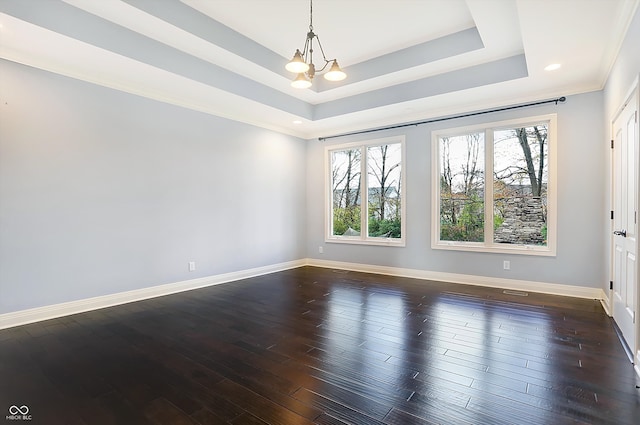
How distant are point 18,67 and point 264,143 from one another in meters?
3.36

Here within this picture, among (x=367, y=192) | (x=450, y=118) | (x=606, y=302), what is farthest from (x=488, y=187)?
(x=367, y=192)

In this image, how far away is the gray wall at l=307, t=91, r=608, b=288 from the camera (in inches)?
164

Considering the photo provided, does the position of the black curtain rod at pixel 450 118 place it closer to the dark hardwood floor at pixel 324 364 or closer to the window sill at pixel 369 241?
the window sill at pixel 369 241

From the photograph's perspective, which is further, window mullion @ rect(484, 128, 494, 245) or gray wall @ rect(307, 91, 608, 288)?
window mullion @ rect(484, 128, 494, 245)

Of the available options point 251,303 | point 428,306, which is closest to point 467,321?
point 428,306

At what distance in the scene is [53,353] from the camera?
2682mm

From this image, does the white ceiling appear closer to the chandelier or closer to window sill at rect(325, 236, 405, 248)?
the chandelier

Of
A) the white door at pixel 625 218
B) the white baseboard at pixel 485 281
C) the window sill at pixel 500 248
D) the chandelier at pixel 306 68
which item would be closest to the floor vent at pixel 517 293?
the white baseboard at pixel 485 281

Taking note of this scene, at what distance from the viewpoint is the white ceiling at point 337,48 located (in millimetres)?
2959

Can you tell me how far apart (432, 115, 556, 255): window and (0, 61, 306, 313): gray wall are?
3144 millimetres

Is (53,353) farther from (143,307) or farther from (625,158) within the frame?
(625,158)

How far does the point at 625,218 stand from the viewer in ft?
9.75

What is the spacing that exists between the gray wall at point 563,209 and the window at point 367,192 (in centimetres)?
27

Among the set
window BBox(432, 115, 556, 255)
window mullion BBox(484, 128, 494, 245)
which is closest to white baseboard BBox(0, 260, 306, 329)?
window BBox(432, 115, 556, 255)
